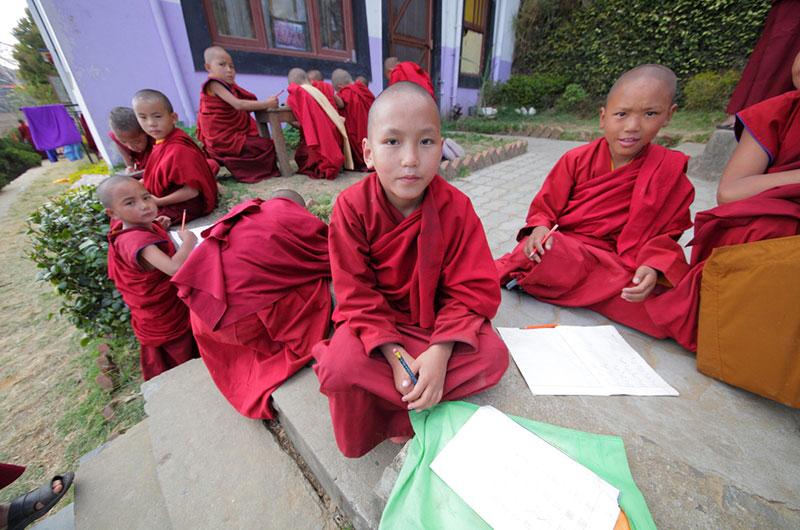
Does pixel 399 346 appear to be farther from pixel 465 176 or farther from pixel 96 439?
pixel 465 176

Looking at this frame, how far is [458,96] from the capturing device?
1009 centimetres

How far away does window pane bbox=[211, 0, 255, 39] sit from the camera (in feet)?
16.7

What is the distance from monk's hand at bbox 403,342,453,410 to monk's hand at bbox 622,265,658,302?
1.09 meters

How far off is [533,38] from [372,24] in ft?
23.0

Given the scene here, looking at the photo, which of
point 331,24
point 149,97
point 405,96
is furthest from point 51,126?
point 405,96

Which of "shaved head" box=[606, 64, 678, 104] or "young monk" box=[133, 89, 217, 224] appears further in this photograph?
"young monk" box=[133, 89, 217, 224]

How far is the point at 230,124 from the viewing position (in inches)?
160

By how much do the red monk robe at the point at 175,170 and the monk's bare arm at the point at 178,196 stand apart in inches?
1.5

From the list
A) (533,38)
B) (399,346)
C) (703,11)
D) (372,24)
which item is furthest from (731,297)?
(533,38)

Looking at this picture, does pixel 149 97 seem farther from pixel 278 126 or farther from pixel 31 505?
pixel 31 505

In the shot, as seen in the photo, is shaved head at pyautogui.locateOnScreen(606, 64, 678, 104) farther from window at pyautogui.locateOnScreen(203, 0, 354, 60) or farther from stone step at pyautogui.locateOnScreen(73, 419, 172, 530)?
window at pyautogui.locateOnScreen(203, 0, 354, 60)

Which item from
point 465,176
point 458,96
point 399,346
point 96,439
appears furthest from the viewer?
point 458,96

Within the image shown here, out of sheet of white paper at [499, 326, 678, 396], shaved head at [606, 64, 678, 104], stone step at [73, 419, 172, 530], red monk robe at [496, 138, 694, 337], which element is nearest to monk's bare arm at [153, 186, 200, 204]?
stone step at [73, 419, 172, 530]

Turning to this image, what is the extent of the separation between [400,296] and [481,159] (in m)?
4.61
